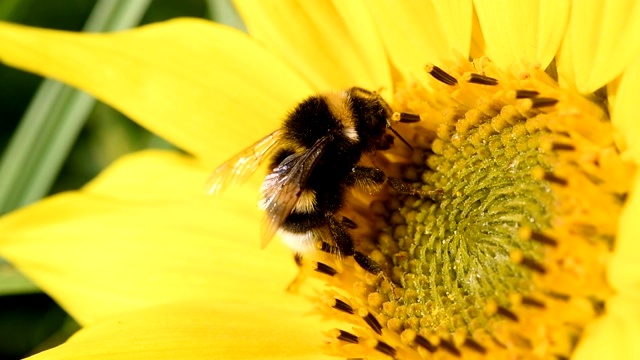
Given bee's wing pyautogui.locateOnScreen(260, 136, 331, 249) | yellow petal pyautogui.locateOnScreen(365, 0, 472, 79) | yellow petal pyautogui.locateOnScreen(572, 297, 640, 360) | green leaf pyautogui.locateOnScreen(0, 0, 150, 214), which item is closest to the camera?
yellow petal pyautogui.locateOnScreen(572, 297, 640, 360)

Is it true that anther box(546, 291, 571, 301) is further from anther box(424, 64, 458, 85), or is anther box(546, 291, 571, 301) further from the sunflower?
anther box(424, 64, 458, 85)

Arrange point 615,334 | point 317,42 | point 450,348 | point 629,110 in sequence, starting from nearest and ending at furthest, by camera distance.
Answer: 1. point 615,334
2. point 629,110
3. point 450,348
4. point 317,42

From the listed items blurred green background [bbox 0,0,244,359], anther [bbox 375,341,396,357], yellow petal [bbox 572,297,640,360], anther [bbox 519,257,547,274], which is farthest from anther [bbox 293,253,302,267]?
blurred green background [bbox 0,0,244,359]

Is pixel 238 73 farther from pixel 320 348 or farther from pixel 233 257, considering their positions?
pixel 320 348

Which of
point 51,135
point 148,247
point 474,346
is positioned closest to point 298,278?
point 148,247

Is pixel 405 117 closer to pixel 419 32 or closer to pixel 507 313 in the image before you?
pixel 419 32

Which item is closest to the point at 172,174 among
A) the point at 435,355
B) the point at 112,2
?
the point at 112,2
